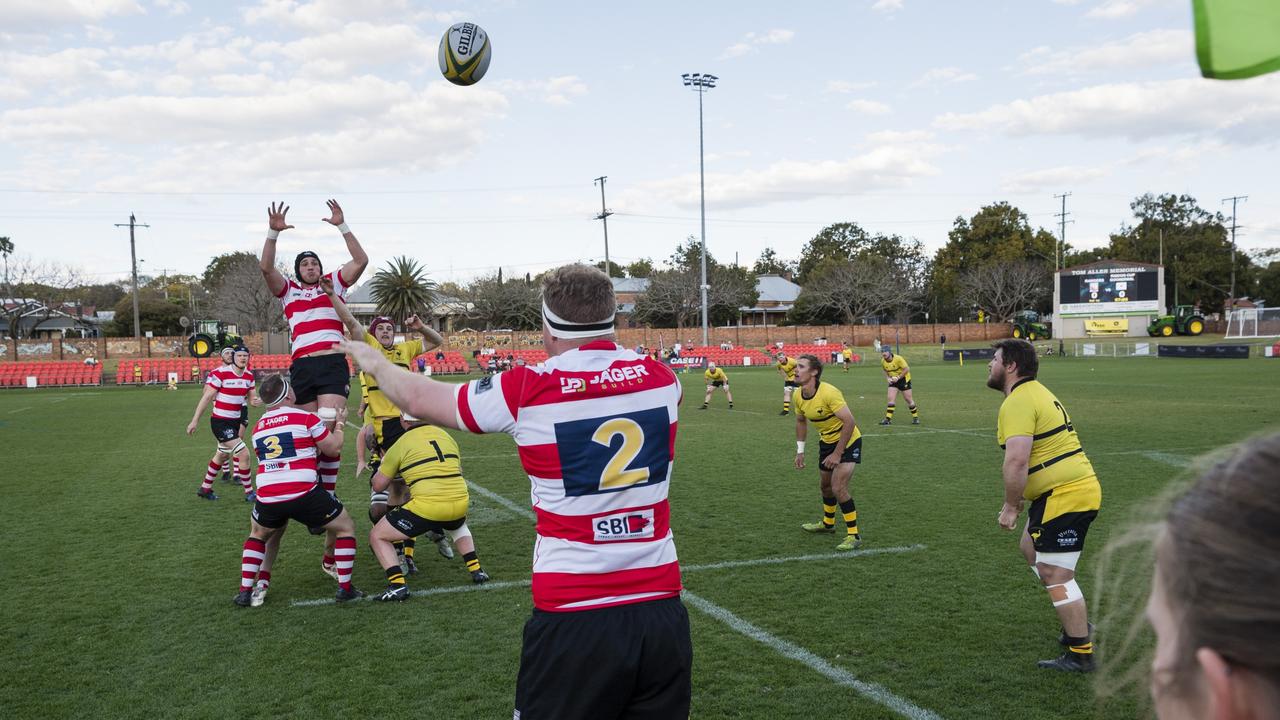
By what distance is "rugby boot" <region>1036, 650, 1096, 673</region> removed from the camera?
563cm

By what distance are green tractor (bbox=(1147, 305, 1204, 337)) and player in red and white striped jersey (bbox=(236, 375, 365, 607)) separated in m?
65.3

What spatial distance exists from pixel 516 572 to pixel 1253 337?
67.1 metres

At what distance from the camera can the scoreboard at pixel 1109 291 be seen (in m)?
61.2

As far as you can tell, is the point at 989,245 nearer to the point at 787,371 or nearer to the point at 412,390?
the point at 787,371

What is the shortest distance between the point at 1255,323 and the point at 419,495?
70.8 metres

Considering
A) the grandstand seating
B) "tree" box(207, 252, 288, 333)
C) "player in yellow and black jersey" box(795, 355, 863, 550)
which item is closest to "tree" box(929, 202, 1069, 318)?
"tree" box(207, 252, 288, 333)

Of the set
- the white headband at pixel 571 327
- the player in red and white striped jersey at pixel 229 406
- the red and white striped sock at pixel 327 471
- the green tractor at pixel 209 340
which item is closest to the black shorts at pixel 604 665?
the white headband at pixel 571 327

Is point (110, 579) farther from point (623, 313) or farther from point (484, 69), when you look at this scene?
point (623, 313)

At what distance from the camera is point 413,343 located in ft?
32.5

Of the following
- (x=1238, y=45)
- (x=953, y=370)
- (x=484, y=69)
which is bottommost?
(x=953, y=370)

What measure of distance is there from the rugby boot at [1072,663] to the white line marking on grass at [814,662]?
1159 millimetres

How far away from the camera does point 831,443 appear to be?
958 cm

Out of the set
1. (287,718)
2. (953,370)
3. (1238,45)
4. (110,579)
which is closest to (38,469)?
(110,579)

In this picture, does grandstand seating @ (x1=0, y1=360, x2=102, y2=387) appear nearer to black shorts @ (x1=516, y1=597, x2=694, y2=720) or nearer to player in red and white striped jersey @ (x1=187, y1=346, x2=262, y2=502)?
player in red and white striped jersey @ (x1=187, y1=346, x2=262, y2=502)
